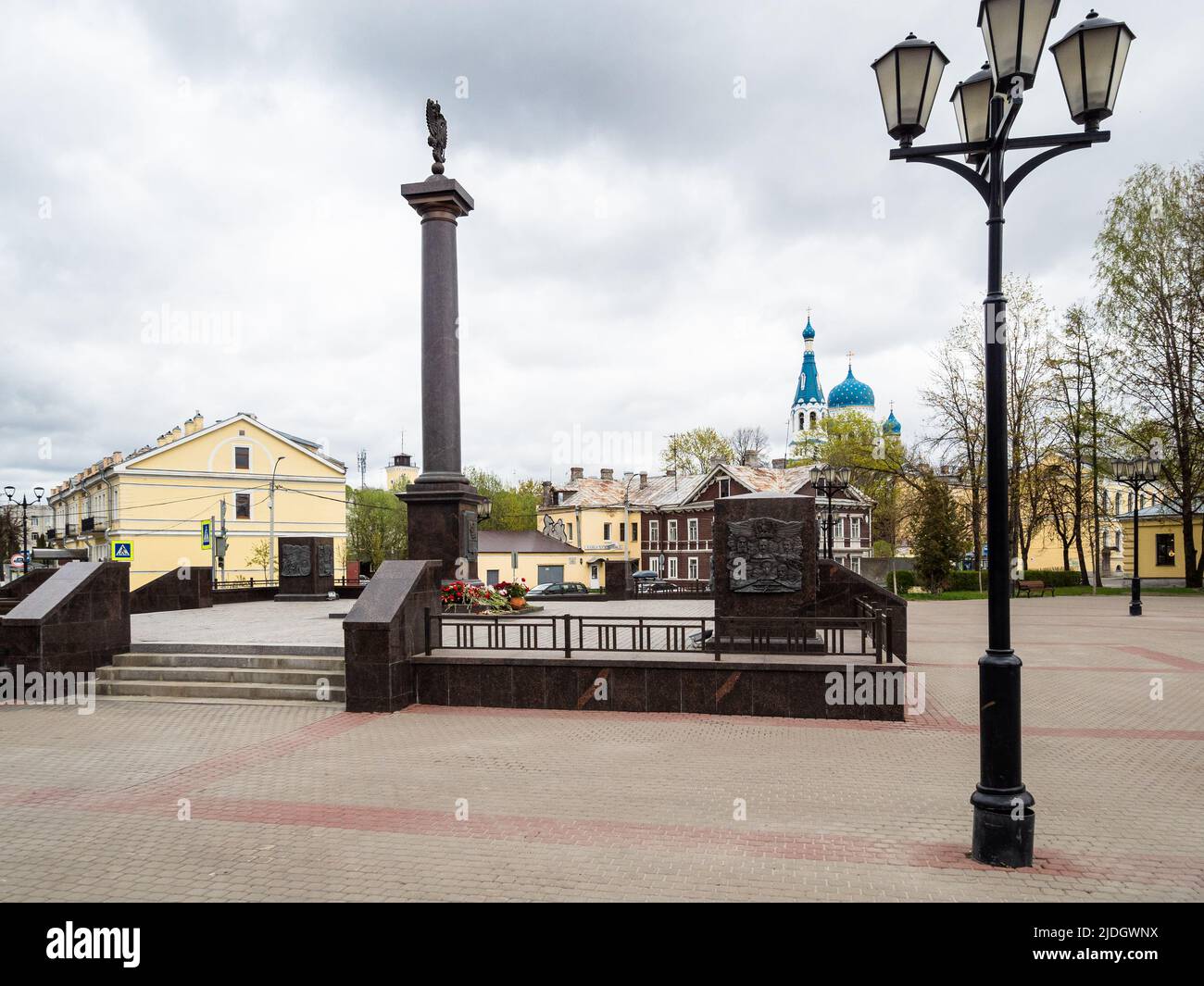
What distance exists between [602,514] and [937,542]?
3047cm

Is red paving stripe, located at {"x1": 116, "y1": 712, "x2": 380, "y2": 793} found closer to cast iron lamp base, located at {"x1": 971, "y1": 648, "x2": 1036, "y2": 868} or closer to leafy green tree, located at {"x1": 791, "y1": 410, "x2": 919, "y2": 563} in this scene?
cast iron lamp base, located at {"x1": 971, "y1": 648, "x2": 1036, "y2": 868}

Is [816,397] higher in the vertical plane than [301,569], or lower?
higher

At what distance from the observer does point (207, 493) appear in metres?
48.1

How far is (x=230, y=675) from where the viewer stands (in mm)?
11688

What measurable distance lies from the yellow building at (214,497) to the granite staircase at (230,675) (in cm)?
3276

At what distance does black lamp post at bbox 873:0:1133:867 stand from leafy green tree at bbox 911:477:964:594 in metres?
34.8

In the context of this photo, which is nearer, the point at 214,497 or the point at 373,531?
the point at 214,497

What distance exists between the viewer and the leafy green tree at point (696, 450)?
229 ft

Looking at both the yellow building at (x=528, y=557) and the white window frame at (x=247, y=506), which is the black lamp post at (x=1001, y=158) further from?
the yellow building at (x=528, y=557)

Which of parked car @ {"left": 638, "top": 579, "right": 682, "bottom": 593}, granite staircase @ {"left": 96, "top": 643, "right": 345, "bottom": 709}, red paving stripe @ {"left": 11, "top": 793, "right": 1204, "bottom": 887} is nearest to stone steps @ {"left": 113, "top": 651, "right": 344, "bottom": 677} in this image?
granite staircase @ {"left": 96, "top": 643, "right": 345, "bottom": 709}

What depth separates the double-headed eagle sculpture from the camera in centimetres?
1602

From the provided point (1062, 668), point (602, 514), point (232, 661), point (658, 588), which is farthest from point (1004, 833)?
point (602, 514)

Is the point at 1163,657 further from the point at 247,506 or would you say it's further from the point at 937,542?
the point at 247,506
